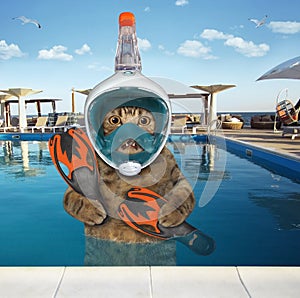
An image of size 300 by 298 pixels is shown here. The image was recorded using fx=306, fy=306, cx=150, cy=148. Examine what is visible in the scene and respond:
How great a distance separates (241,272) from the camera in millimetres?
1718

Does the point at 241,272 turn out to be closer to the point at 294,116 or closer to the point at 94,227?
the point at 94,227

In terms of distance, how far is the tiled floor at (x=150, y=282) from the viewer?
153cm

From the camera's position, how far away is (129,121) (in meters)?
1.82

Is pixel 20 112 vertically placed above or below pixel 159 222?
above

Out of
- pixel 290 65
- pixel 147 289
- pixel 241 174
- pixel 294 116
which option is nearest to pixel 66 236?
pixel 147 289

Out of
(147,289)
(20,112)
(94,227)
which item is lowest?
(147,289)

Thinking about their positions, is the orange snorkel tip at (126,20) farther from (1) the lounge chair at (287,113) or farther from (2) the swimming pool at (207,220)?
(1) the lounge chair at (287,113)

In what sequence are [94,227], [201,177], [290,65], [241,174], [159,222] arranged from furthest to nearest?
[290,65] < [241,174] < [201,177] < [94,227] < [159,222]

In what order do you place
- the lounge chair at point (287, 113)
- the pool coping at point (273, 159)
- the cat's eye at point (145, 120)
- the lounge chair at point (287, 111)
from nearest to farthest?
the cat's eye at point (145, 120), the pool coping at point (273, 159), the lounge chair at point (287, 113), the lounge chair at point (287, 111)

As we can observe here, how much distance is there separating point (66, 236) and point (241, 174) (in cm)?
405

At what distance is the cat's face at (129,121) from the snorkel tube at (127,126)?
0.8 inches

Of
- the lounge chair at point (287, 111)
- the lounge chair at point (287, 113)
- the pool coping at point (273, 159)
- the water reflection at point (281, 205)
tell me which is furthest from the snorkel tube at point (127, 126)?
the lounge chair at point (287, 111)

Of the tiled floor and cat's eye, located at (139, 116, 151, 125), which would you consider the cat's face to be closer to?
cat's eye, located at (139, 116, 151, 125)

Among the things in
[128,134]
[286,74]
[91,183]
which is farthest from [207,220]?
[286,74]
